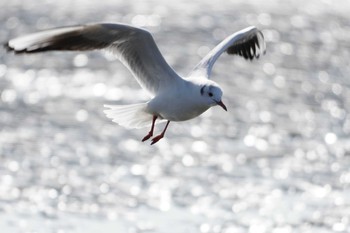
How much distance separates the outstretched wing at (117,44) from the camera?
37.7 ft

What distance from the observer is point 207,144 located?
32.6 meters

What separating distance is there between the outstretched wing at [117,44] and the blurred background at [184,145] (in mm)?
13326

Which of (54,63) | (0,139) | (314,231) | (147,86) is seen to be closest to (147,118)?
(147,86)

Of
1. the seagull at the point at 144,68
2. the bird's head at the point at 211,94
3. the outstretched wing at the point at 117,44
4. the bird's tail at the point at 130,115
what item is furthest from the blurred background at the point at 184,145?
the bird's head at the point at 211,94

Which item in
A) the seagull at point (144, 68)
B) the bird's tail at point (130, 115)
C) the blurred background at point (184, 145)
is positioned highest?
the seagull at point (144, 68)

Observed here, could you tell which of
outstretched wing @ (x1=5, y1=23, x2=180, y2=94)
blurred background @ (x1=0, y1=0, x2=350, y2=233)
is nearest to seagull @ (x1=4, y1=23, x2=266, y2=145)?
outstretched wing @ (x1=5, y1=23, x2=180, y2=94)

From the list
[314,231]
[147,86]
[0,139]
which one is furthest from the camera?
[0,139]

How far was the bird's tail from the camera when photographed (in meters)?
13.2

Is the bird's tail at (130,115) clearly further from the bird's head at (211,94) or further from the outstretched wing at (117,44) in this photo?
the bird's head at (211,94)

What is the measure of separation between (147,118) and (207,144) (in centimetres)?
1937

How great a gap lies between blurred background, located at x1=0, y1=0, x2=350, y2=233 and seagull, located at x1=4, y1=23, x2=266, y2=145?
13.1 metres

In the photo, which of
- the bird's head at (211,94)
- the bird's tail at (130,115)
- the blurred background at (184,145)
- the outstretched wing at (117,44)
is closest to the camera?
the outstretched wing at (117,44)

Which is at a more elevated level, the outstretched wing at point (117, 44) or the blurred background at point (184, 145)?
the outstretched wing at point (117, 44)

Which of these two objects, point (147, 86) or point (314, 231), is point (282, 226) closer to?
point (314, 231)
